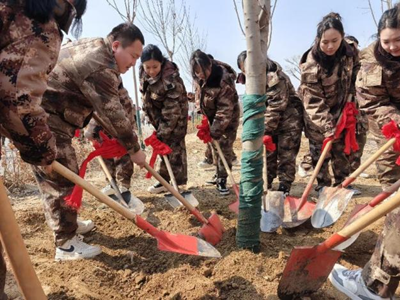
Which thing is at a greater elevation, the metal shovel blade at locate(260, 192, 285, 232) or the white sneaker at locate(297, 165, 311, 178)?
the metal shovel blade at locate(260, 192, 285, 232)

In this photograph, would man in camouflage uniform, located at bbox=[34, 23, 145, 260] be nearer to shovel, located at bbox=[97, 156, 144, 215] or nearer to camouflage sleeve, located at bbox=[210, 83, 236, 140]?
shovel, located at bbox=[97, 156, 144, 215]

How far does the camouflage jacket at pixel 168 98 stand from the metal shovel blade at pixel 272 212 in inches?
56.8

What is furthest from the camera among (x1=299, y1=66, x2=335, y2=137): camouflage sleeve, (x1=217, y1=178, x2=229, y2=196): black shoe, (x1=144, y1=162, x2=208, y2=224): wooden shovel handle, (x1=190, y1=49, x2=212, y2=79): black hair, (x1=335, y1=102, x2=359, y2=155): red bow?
(x1=217, y1=178, x2=229, y2=196): black shoe

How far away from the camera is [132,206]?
131 inches

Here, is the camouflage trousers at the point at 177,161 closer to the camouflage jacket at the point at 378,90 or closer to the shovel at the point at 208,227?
the shovel at the point at 208,227

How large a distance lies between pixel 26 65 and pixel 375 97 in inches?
107

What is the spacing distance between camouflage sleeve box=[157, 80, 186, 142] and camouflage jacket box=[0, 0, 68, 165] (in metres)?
2.45

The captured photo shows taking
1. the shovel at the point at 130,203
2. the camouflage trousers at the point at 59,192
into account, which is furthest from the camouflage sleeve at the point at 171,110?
the camouflage trousers at the point at 59,192

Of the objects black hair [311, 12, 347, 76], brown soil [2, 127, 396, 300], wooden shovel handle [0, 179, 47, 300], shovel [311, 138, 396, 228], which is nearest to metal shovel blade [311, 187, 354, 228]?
A: shovel [311, 138, 396, 228]

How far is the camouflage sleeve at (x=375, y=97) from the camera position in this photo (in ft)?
8.73

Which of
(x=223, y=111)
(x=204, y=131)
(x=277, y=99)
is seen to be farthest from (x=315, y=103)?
(x=204, y=131)

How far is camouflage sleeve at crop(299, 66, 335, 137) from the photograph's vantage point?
3385 millimetres

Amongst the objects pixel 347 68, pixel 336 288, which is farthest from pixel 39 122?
pixel 347 68

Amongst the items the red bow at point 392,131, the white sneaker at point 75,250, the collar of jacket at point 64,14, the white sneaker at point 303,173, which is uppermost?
the collar of jacket at point 64,14
